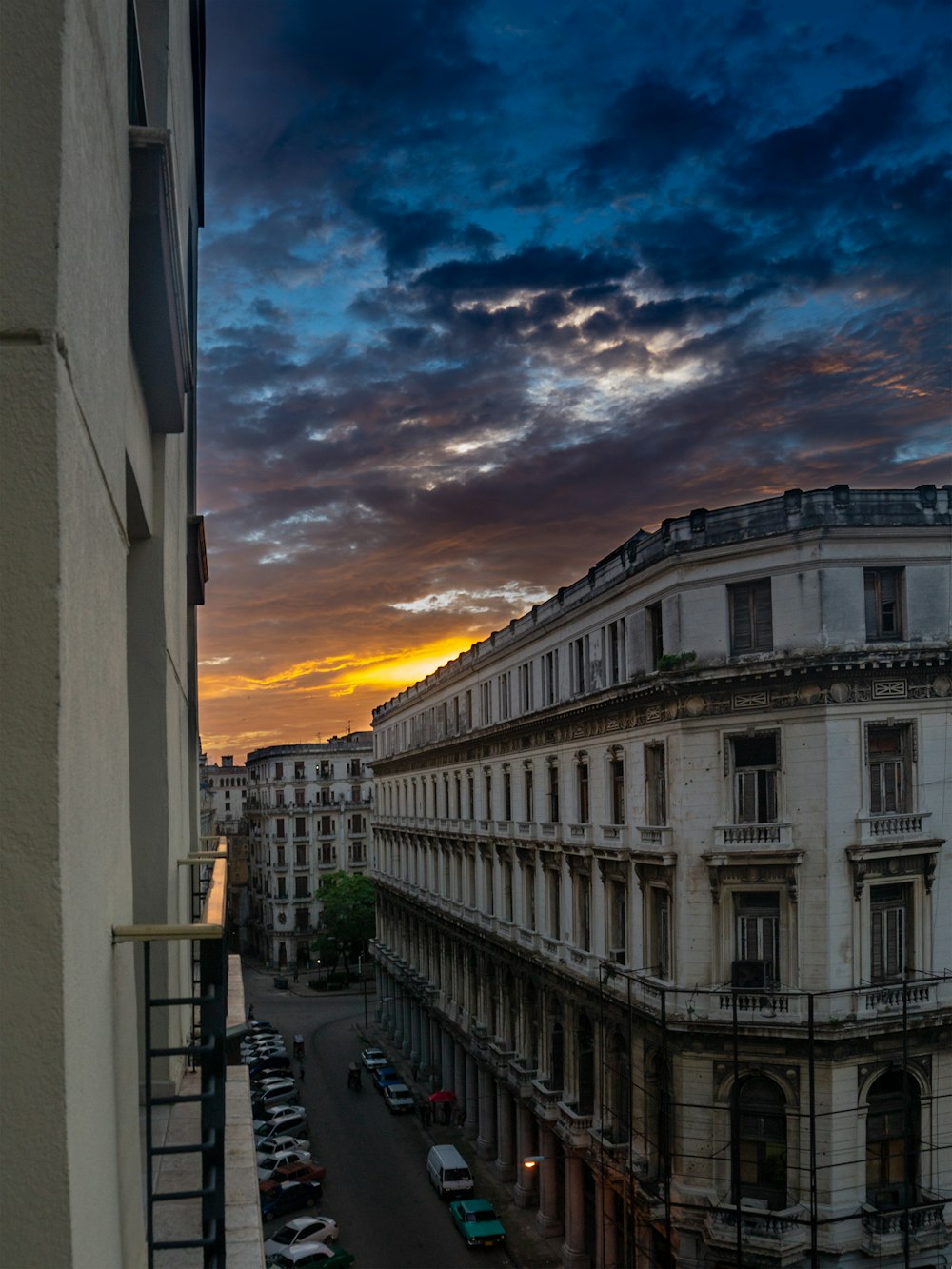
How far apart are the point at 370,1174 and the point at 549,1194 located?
964 cm

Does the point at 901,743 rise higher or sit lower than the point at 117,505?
lower

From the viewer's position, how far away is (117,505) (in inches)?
179

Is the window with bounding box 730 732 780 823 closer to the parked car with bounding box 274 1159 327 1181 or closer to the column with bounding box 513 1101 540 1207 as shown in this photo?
the column with bounding box 513 1101 540 1207

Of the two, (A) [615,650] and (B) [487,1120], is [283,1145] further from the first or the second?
(A) [615,650]

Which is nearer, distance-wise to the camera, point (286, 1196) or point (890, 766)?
point (890, 766)

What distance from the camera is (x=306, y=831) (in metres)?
92.9

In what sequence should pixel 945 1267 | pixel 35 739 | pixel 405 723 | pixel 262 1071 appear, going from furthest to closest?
pixel 405 723, pixel 262 1071, pixel 945 1267, pixel 35 739

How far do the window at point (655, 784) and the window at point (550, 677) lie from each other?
307 inches

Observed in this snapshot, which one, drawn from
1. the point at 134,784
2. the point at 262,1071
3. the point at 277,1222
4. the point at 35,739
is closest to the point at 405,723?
the point at 262,1071

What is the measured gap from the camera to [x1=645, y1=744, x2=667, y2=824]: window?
26109 mm

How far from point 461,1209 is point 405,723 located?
30276 millimetres

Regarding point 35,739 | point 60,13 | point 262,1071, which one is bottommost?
point 262,1071

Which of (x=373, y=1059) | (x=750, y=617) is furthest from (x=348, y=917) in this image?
(x=750, y=617)

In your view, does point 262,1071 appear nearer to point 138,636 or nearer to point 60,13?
point 138,636
